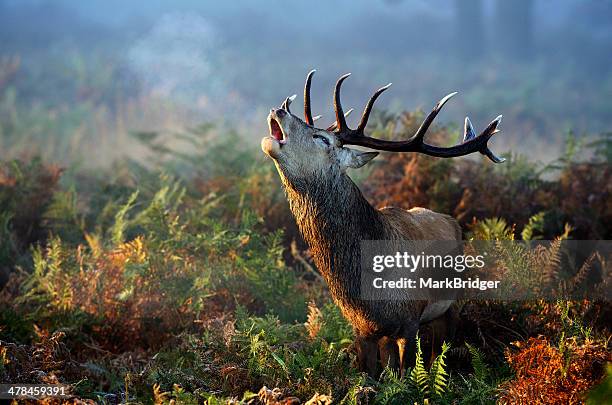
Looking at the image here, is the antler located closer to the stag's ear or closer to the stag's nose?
the stag's ear

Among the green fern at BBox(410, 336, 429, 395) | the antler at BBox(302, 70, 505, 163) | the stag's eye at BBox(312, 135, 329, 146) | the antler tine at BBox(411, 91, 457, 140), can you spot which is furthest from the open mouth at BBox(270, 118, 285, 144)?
the green fern at BBox(410, 336, 429, 395)

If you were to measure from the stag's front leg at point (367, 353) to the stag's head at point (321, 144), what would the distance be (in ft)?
3.62

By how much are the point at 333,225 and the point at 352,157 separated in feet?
1.49

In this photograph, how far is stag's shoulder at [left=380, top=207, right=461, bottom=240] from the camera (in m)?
Answer: 5.90

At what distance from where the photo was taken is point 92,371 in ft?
19.2

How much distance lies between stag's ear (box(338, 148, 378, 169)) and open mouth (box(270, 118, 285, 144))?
1.38 ft

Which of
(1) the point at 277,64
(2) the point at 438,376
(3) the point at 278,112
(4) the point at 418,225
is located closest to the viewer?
(2) the point at 438,376

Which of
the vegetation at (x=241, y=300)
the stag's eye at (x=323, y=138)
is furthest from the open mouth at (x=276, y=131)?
the vegetation at (x=241, y=300)

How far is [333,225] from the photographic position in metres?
5.57

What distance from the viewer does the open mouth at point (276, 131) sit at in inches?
211

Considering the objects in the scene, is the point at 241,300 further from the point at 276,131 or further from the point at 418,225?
the point at 276,131

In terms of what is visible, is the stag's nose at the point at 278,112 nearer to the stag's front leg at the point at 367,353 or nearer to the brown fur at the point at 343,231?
the brown fur at the point at 343,231

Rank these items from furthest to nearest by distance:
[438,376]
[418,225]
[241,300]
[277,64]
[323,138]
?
[277,64] → [241,300] → [418,225] → [323,138] → [438,376]

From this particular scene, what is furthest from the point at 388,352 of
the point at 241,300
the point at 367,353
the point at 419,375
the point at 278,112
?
the point at 241,300
